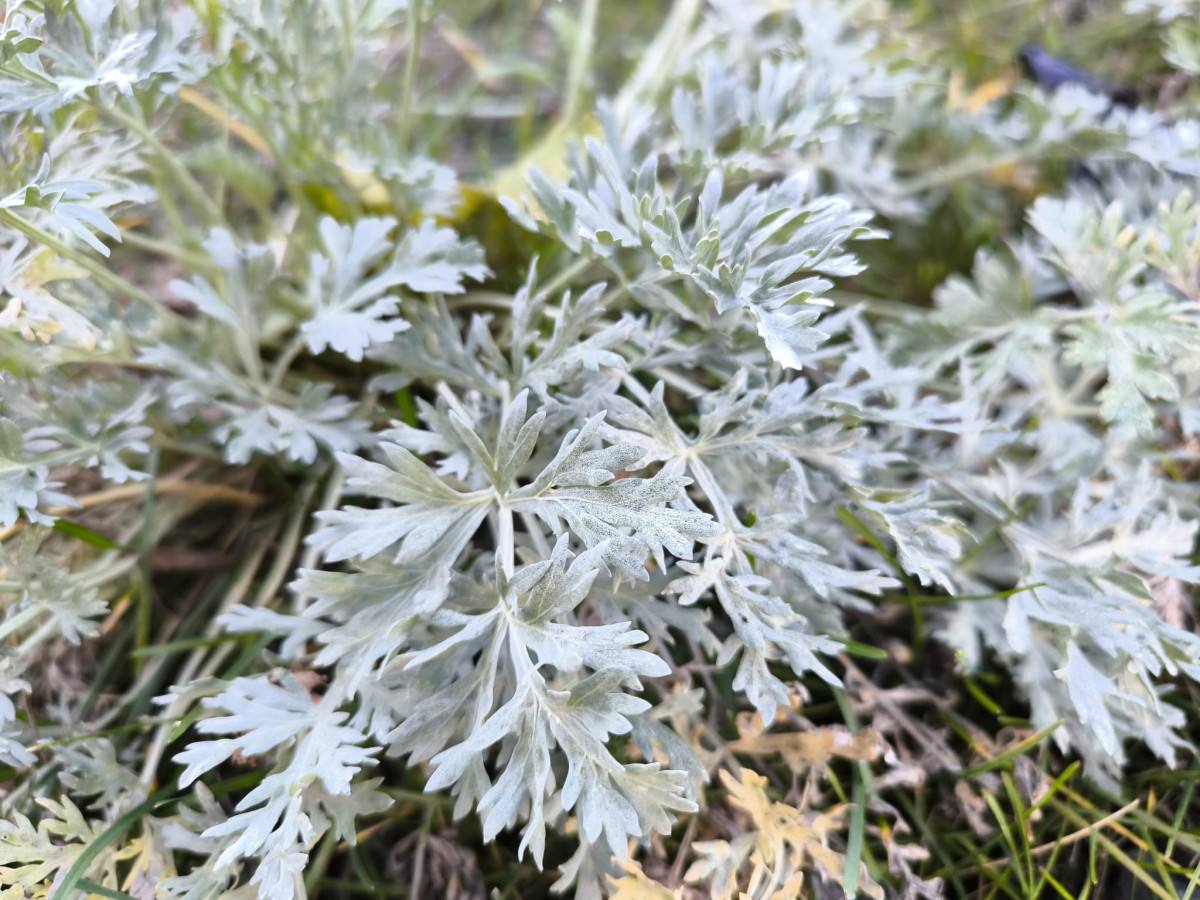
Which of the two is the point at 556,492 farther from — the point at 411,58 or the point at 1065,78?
the point at 1065,78

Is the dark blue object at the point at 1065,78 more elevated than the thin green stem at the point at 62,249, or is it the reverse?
the thin green stem at the point at 62,249

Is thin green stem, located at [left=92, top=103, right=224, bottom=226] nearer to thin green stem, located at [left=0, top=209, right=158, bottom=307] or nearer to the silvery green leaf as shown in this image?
thin green stem, located at [left=0, top=209, right=158, bottom=307]

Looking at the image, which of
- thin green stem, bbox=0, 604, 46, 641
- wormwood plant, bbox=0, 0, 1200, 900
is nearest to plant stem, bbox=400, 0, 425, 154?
wormwood plant, bbox=0, 0, 1200, 900

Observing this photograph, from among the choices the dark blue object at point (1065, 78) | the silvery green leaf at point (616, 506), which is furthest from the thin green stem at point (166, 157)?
the dark blue object at point (1065, 78)

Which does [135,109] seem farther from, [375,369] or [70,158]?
[375,369]

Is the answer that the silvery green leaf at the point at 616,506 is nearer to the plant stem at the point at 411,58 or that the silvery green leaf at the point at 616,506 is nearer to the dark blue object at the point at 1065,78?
the plant stem at the point at 411,58

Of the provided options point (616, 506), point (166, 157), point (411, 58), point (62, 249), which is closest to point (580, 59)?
point (411, 58)
